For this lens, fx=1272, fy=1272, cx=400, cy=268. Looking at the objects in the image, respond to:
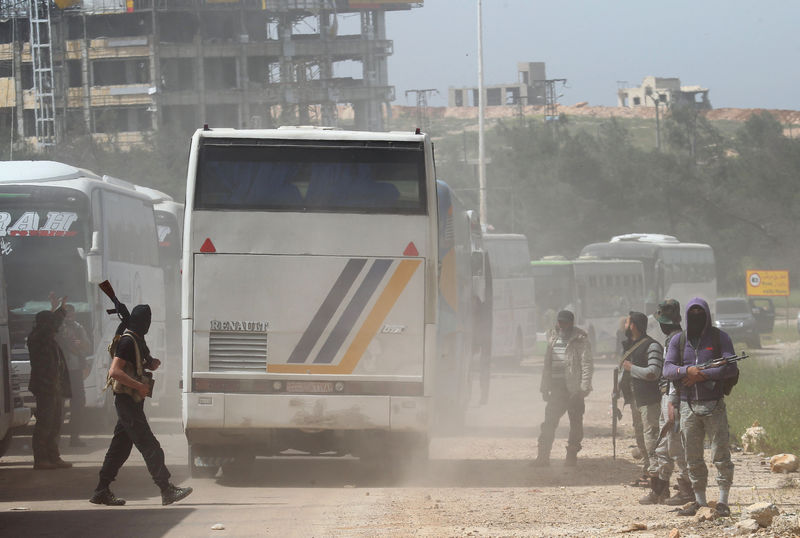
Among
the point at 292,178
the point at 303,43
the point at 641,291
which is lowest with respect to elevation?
the point at 641,291

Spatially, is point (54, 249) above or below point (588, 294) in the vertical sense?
→ above

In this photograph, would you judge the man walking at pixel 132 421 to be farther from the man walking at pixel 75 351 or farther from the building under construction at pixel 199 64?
the building under construction at pixel 199 64

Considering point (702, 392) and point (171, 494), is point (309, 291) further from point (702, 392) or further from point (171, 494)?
point (702, 392)

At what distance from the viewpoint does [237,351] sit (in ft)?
41.7

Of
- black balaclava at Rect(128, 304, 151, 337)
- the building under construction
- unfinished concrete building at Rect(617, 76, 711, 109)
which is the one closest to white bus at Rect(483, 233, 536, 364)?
black balaclava at Rect(128, 304, 151, 337)

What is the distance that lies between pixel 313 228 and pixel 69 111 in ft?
300

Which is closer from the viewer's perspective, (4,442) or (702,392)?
(702,392)

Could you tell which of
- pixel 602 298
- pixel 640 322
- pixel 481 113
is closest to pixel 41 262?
pixel 640 322

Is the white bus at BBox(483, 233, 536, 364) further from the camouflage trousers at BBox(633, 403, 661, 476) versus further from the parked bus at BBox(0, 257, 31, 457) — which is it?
the camouflage trousers at BBox(633, 403, 661, 476)

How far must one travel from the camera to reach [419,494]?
490 inches

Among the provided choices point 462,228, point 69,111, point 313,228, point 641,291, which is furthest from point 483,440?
point 69,111

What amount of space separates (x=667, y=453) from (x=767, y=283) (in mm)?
39315

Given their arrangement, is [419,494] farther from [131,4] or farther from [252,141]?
[131,4]

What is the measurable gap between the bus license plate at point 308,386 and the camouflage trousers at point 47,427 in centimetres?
322
